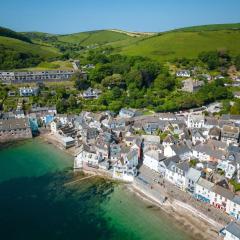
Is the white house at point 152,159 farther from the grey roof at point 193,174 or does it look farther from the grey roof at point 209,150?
the grey roof at point 209,150

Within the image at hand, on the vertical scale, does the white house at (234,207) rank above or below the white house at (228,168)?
below

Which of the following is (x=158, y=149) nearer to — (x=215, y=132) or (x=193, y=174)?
(x=193, y=174)

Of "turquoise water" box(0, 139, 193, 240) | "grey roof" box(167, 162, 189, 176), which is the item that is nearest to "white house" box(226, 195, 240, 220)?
"turquoise water" box(0, 139, 193, 240)

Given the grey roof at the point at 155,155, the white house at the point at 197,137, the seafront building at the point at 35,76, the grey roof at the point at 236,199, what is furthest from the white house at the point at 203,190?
the seafront building at the point at 35,76

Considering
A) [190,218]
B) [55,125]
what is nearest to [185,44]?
[55,125]

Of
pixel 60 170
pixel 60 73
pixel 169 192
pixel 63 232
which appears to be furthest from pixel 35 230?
pixel 60 73

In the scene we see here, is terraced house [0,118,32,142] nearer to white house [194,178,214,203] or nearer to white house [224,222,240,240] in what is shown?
white house [194,178,214,203]
